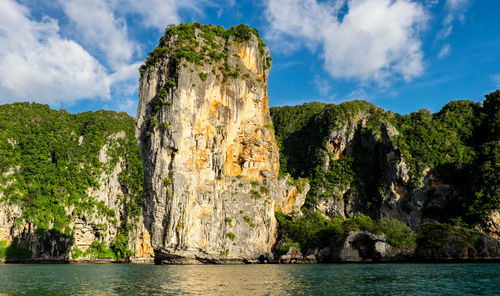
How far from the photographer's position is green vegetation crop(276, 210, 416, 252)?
161ft

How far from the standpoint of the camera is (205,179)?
1861 inches

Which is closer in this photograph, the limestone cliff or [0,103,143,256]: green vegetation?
the limestone cliff

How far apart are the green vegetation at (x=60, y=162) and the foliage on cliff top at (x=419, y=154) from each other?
3855 centimetres

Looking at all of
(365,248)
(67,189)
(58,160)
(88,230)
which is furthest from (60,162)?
(365,248)

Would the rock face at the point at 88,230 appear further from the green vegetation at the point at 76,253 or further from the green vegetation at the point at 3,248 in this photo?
the green vegetation at the point at 3,248

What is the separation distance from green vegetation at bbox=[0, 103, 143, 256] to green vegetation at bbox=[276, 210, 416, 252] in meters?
39.9

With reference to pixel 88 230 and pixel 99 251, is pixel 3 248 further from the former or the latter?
pixel 99 251

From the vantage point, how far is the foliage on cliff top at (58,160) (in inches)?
2783

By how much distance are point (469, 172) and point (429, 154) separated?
26.3 feet

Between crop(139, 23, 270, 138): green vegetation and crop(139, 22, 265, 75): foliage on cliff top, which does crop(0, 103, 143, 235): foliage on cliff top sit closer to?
crop(139, 23, 270, 138): green vegetation

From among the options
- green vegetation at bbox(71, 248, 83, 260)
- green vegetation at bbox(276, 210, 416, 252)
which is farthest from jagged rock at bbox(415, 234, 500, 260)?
green vegetation at bbox(71, 248, 83, 260)

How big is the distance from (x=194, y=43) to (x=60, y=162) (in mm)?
48316

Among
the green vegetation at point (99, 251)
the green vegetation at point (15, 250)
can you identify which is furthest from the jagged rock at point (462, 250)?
the green vegetation at point (15, 250)

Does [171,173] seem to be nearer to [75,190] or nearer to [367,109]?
[75,190]
